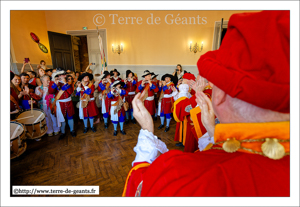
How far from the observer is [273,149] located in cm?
48

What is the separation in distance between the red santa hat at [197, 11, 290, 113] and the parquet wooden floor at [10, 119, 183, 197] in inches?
85.5

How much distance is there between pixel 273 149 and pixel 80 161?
9.75ft

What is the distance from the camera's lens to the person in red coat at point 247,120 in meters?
0.42

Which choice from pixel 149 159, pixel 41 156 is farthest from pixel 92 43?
pixel 149 159

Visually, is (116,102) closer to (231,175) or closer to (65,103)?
(65,103)

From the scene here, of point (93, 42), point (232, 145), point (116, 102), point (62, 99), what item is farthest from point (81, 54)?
point (232, 145)

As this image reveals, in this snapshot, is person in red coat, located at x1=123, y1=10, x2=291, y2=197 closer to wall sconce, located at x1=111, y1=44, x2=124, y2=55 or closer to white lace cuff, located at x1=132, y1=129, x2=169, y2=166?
white lace cuff, located at x1=132, y1=129, x2=169, y2=166

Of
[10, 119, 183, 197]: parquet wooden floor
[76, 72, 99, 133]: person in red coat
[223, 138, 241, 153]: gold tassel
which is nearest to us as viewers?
[223, 138, 241, 153]: gold tassel

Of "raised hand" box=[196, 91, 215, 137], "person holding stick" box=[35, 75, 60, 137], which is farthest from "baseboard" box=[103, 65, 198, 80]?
"raised hand" box=[196, 91, 215, 137]

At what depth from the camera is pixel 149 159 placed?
0.83m

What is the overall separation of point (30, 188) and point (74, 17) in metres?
7.89

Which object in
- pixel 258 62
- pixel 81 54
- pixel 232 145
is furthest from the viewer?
pixel 81 54

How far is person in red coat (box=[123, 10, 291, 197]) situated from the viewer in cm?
42

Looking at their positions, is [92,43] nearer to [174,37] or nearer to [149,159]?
[174,37]
